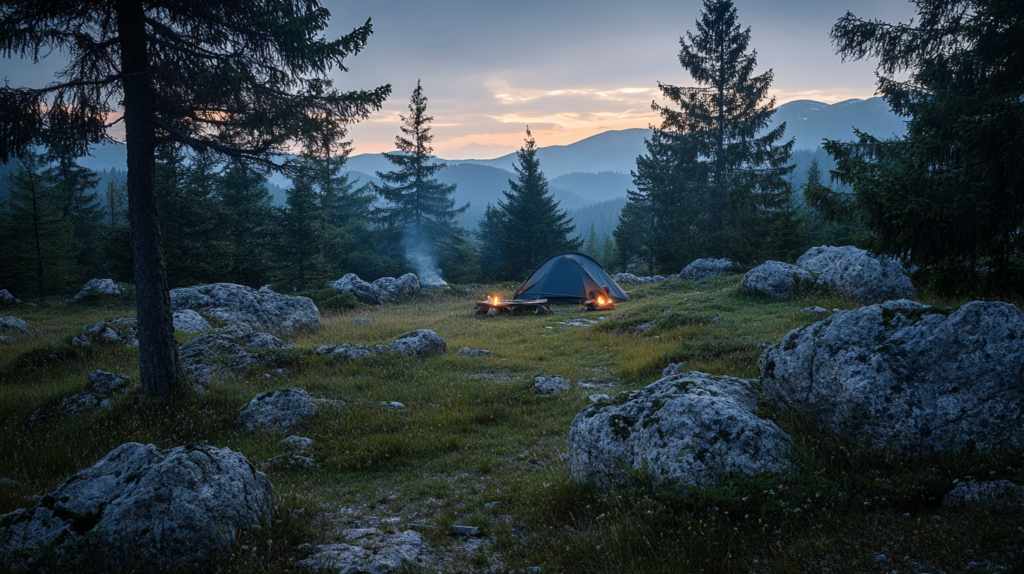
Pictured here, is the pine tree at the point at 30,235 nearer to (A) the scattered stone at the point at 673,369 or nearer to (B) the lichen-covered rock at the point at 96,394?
(B) the lichen-covered rock at the point at 96,394

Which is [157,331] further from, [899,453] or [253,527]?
[899,453]

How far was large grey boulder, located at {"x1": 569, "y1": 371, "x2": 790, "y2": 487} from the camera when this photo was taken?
4.10 meters

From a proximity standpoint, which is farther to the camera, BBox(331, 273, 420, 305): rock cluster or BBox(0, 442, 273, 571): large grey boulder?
BBox(331, 273, 420, 305): rock cluster

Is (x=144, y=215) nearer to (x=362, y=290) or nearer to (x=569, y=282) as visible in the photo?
(x=569, y=282)

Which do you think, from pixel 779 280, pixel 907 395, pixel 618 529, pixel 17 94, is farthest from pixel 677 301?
pixel 17 94

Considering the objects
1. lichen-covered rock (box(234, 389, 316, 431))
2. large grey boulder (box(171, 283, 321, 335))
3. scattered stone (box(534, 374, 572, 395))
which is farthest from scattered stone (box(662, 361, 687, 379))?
large grey boulder (box(171, 283, 321, 335))

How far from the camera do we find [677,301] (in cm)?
1806

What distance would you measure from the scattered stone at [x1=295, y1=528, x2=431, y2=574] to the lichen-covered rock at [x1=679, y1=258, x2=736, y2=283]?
25435 millimetres

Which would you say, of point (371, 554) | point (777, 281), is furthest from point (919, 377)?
point (777, 281)

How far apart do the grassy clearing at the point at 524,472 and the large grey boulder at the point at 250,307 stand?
414cm

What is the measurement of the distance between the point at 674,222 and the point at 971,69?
24.3 meters

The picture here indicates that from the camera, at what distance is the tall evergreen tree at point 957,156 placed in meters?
6.61

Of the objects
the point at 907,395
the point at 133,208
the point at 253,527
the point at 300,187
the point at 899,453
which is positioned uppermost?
the point at 300,187

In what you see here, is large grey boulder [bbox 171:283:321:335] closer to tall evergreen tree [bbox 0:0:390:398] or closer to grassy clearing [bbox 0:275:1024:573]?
grassy clearing [bbox 0:275:1024:573]
